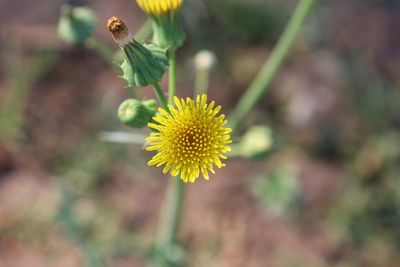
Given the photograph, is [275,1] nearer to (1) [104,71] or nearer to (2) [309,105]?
(2) [309,105]

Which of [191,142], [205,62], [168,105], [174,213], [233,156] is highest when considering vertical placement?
Answer: [233,156]

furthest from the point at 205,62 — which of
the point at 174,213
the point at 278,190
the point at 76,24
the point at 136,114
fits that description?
the point at 278,190

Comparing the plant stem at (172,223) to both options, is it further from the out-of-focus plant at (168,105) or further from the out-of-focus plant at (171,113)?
the out-of-focus plant at (171,113)

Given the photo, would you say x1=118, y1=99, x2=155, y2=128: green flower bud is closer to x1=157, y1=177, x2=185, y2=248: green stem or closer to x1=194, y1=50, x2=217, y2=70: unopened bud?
x1=157, y1=177, x2=185, y2=248: green stem

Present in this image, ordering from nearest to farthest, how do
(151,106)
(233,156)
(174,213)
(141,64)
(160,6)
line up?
(141,64), (151,106), (160,6), (174,213), (233,156)

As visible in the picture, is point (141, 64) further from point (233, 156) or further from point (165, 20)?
point (233, 156)

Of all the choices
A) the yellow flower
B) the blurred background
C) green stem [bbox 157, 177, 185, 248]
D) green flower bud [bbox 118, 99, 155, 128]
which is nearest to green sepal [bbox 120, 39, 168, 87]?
green flower bud [bbox 118, 99, 155, 128]

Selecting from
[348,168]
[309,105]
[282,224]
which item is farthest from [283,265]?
[309,105]

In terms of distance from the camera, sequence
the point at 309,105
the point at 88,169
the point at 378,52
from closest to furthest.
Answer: the point at 88,169 → the point at 309,105 → the point at 378,52
